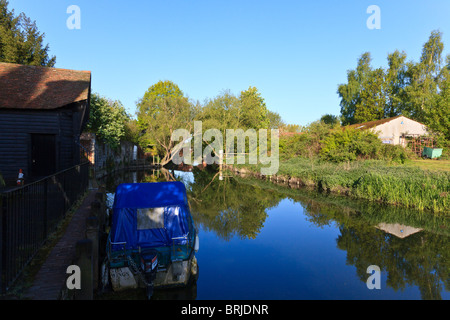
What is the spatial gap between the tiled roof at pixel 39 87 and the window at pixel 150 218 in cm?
1052

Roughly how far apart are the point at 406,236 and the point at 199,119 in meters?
31.1

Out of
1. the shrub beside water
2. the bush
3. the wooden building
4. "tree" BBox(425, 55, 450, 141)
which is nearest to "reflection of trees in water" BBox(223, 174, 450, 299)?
the shrub beside water

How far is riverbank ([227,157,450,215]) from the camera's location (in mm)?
14262

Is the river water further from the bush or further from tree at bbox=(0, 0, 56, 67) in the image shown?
tree at bbox=(0, 0, 56, 67)

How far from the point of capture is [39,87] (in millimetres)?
15969

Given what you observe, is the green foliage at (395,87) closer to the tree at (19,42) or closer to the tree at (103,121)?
the tree at (103,121)

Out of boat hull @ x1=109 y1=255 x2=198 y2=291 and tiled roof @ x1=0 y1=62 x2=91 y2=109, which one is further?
tiled roof @ x1=0 y1=62 x2=91 y2=109

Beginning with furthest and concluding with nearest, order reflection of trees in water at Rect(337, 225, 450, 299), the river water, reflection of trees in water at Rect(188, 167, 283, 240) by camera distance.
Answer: reflection of trees in water at Rect(188, 167, 283, 240)
reflection of trees in water at Rect(337, 225, 450, 299)
the river water

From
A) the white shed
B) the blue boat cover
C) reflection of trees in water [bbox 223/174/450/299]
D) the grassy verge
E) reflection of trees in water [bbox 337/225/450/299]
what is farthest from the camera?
the white shed

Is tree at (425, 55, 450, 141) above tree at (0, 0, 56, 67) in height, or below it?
below

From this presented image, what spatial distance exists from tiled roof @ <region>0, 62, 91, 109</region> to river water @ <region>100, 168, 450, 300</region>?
30.8 feet

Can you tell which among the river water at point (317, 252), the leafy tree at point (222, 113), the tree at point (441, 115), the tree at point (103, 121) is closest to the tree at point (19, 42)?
the tree at point (103, 121)

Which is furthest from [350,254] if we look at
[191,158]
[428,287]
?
[191,158]
